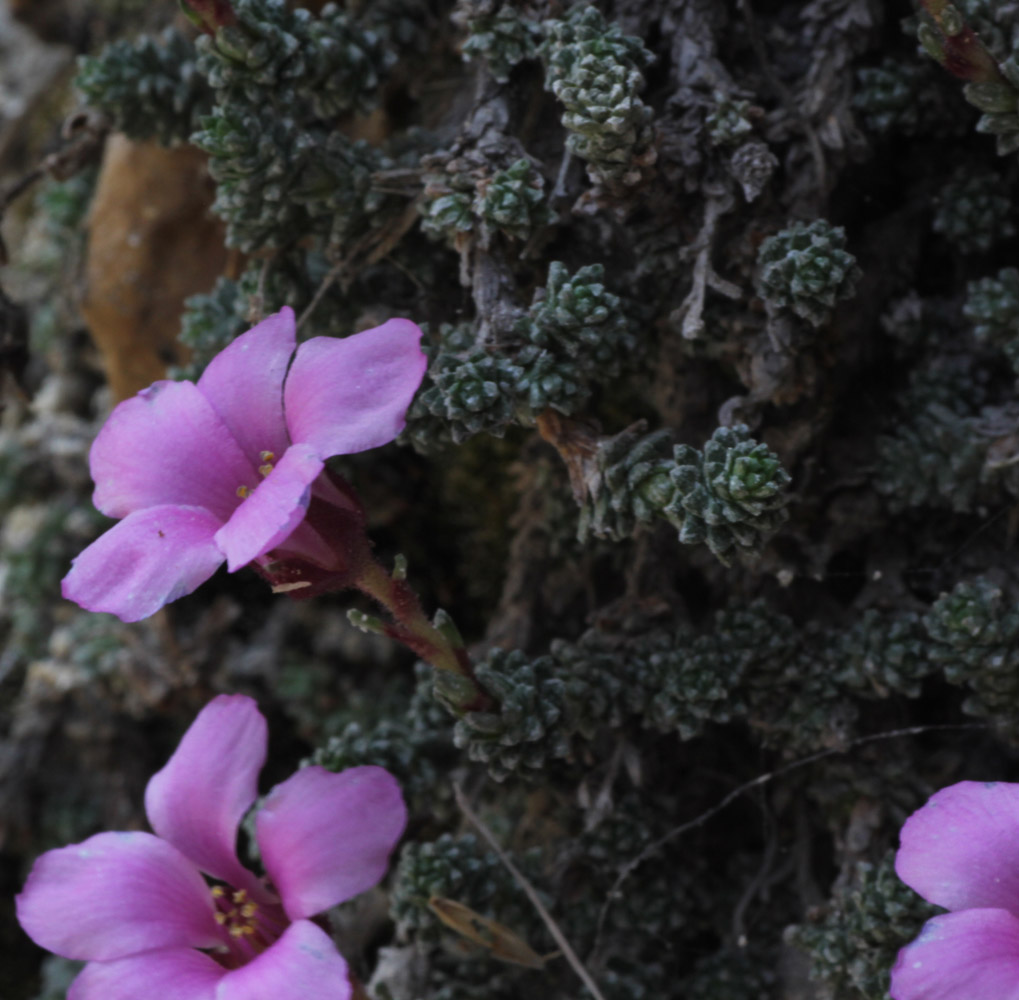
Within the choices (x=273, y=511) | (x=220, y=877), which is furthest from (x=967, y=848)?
(x=220, y=877)

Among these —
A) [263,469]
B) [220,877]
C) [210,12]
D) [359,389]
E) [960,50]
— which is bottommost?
[220,877]

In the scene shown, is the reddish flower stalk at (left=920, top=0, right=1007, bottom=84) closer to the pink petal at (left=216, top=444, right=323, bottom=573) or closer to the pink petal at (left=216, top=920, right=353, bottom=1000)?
the pink petal at (left=216, top=444, right=323, bottom=573)

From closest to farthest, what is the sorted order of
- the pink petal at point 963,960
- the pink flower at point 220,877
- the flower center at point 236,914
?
1. the pink petal at point 963,960
2. the pink flower at point 220,877
3. the flower center at point 236,914

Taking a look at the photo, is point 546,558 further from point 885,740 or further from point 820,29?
point 820,29

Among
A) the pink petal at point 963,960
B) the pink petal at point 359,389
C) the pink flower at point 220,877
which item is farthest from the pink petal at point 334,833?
the pink petal at point 963,960

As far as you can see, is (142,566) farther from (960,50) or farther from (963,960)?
(960,50)

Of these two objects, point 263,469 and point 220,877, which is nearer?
point 263,469

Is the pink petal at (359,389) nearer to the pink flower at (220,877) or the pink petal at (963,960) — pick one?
the pink flower at (220,877)
